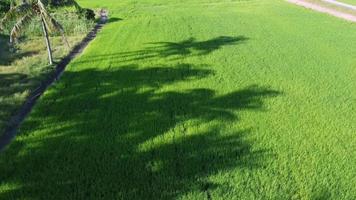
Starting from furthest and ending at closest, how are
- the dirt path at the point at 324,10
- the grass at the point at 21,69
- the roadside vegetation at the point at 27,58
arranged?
1. the dirt path at the point at 324,10
2. the roadside vegetation at the point at 27,58
3. the grass at the point at 21,69

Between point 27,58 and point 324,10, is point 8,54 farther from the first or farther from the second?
point 324,10

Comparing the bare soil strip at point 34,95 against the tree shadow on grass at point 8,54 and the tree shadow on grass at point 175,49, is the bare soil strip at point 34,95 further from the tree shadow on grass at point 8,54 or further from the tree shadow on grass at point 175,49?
the tree shadow on grass at point 8,54

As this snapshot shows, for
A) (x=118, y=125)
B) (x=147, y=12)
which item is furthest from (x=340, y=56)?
(x=147, y=12)

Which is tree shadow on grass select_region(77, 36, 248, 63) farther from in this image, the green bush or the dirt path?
the green bush

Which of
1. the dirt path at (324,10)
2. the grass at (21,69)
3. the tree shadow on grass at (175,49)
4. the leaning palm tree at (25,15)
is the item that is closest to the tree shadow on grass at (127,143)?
the grass at (21,69)

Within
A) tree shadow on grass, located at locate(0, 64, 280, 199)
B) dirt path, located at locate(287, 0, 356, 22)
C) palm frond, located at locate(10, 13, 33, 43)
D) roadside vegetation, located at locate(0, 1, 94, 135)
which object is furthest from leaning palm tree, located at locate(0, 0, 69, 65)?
dirt path, located at locate(287, 0, 356, 22)
